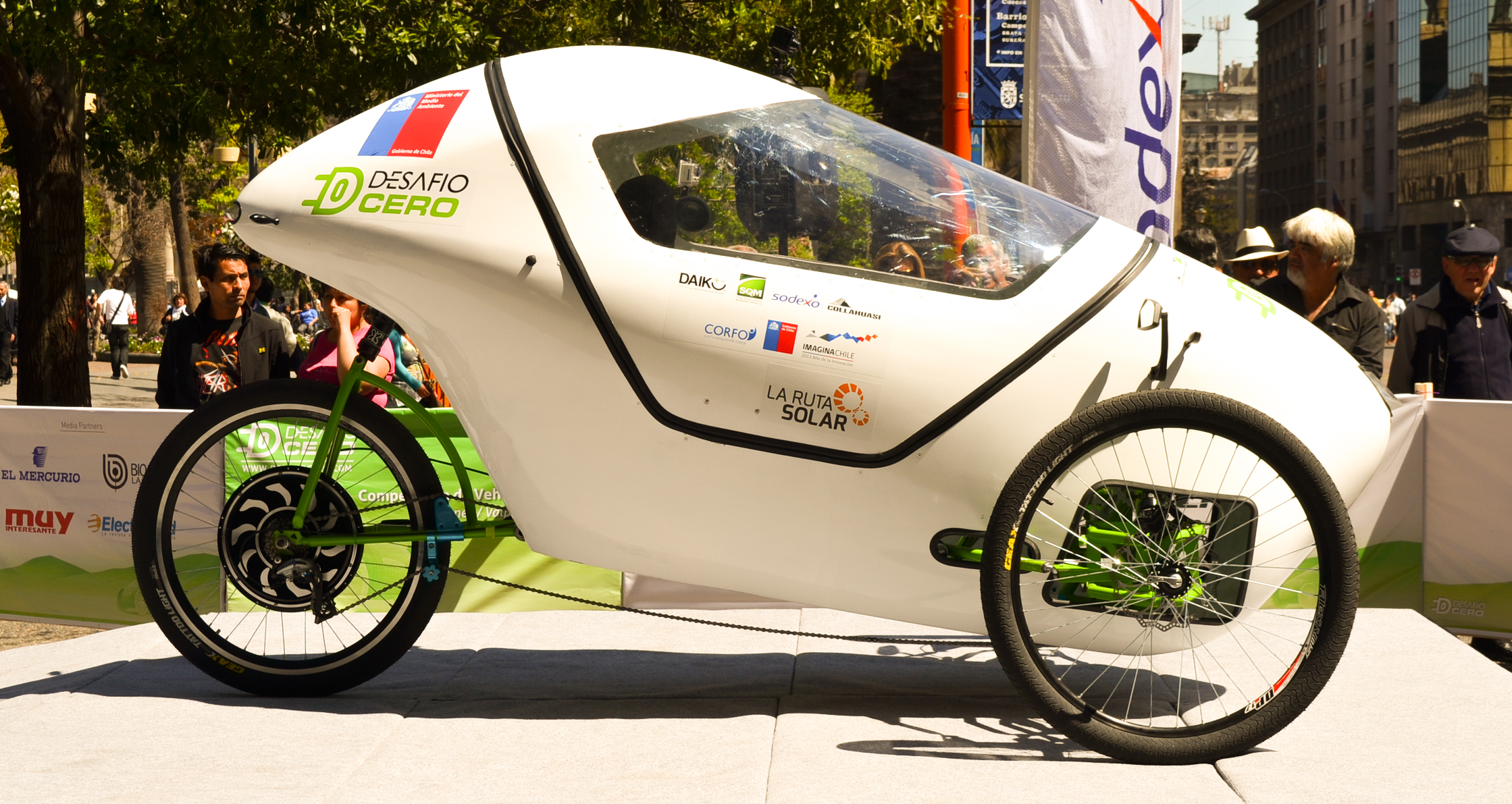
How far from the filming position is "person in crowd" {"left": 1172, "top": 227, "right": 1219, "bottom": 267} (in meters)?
7.43

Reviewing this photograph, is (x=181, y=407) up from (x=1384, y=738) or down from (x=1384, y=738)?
up

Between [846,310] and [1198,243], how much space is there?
15.3 ft

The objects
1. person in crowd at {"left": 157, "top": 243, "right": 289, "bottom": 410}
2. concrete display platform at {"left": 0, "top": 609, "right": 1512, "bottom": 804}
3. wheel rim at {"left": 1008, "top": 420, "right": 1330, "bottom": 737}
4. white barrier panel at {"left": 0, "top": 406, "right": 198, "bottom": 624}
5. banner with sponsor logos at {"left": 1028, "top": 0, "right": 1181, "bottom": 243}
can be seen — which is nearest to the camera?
concrete display platform at {"left": 0, "top": 609, "right": 1512, "bottom": 804}

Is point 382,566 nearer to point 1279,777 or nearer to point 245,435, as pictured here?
point 245,435

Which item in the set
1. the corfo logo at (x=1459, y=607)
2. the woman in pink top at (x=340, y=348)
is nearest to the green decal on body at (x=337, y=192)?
the woman in pink top at (x=340, y=348)

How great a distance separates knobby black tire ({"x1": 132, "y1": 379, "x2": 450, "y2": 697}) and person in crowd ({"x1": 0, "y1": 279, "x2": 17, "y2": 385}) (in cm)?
2042

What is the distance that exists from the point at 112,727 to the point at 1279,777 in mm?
2928

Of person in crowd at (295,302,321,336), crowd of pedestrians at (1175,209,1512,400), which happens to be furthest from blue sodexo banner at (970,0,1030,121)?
person in crowd at (295,302,321,336)

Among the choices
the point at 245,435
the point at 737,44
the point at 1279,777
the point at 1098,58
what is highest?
the point at 737,44

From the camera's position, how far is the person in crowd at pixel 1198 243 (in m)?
7.43

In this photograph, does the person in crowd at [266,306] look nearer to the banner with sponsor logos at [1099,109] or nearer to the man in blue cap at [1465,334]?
the banner with sponsor logos at [1099,109]

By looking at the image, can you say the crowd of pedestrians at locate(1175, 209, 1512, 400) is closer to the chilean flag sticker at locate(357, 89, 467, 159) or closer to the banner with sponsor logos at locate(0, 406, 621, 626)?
the banner with sponsor logos at locate(0, 406, 621, 626)

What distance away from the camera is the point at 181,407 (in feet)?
21.0

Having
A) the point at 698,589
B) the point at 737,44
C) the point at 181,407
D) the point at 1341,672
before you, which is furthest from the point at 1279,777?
the point at 737,44
